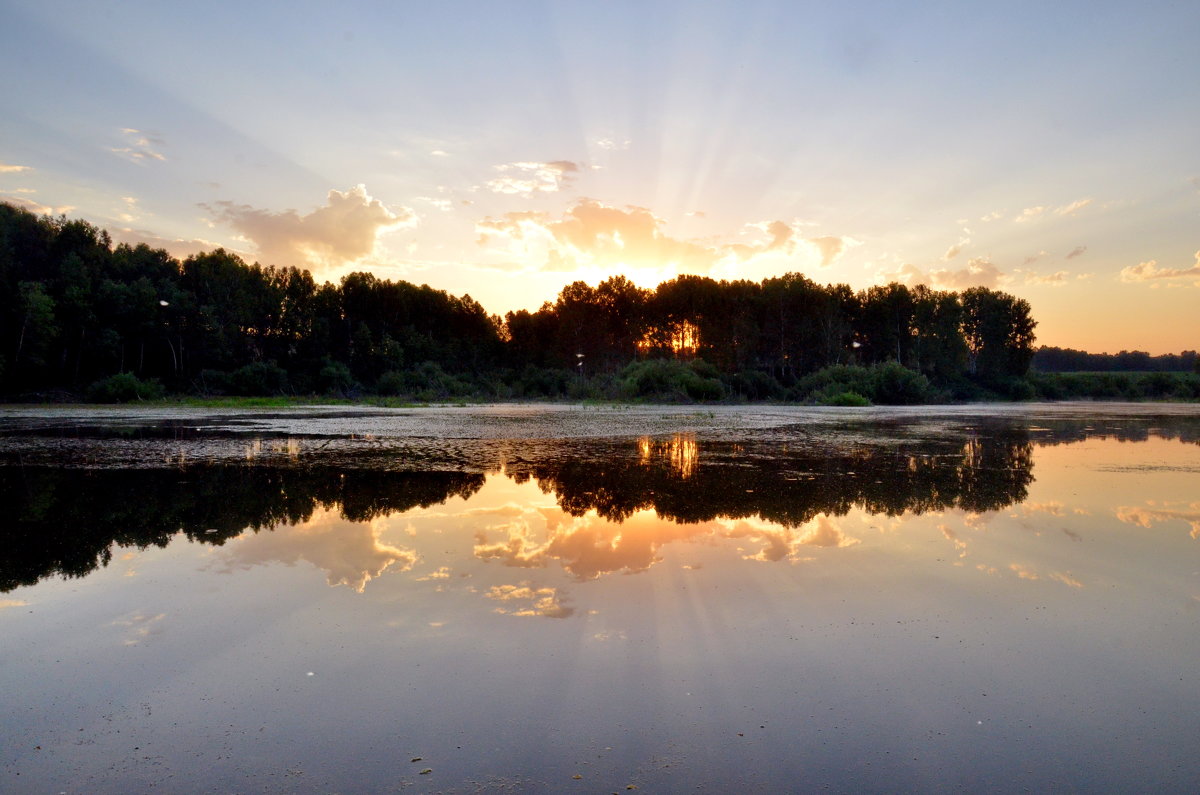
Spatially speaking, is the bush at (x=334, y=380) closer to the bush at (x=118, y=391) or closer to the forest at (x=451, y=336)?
the forest at (x=451, y=336)

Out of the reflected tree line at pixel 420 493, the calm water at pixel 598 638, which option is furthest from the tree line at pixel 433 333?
the calm water at pixel 598 638

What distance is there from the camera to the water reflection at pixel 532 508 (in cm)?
529

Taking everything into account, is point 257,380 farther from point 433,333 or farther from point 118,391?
point 433,333

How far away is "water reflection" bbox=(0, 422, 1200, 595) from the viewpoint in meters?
5.29

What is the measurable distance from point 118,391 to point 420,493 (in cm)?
3632

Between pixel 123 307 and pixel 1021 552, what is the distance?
4819cm

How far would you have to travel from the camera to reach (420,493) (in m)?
8.10

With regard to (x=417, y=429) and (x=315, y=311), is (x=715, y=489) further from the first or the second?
(x=315, y=311)

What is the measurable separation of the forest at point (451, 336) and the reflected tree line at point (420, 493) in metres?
30.1

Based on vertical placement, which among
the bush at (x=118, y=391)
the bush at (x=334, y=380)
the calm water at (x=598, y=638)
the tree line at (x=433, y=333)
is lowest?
the calm water at (x=598, y=638)

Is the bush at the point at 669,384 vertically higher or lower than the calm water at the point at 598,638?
higher

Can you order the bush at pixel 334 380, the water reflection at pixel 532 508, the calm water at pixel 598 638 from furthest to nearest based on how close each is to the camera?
the bush at pixel 334 380 → the water reflection at pixel 532 508 → the calm water at pixel 598 638

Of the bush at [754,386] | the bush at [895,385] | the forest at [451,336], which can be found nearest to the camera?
the forest at [451,336]

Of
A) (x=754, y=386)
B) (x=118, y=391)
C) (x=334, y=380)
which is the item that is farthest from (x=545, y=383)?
(x=118, y=391)
